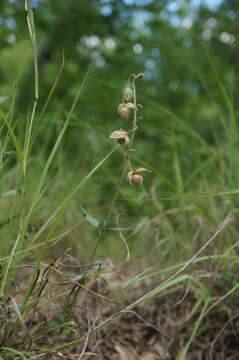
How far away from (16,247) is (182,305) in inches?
20.8

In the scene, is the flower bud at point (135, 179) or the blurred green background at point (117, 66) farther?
the blurred green background at point (117, 66)

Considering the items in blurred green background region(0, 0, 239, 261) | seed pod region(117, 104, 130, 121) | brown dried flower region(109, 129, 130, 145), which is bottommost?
blurred green background region(0, 0, 239, 261)

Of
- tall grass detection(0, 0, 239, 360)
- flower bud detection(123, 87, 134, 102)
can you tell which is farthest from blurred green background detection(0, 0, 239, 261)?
flower bud detection(123, 87, 134, 102)

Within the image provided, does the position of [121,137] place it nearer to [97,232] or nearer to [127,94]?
[127,94]

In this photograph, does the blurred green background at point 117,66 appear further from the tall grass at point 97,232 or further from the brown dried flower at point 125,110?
the brown dried flower at point 125,110

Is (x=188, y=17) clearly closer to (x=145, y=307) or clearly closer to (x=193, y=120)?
(x=193, y=120)

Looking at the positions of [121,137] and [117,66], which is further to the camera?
[117,66]

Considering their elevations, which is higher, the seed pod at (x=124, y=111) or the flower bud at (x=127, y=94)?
the flower bud at (x=127, y=94)

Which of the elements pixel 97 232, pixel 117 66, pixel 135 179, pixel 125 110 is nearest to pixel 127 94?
pixel 125 110

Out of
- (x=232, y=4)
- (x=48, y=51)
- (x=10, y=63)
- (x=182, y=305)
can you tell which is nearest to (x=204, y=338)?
(x=182, y=305)

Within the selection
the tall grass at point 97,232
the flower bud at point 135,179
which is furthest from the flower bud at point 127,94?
the flower bud at point 135,179

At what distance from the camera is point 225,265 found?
1.01 meters

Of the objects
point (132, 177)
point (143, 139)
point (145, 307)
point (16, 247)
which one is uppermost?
point (132, 177)

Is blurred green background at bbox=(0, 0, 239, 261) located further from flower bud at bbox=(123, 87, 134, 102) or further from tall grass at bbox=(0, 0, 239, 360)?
flower bud at bbox=(123, 87, 134, 102)
